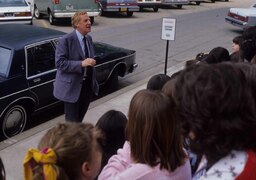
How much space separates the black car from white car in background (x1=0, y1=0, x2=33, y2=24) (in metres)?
7.06

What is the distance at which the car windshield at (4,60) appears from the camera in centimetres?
596

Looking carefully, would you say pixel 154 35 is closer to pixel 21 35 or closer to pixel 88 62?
pixel 21 35

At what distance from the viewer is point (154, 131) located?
7.20ft

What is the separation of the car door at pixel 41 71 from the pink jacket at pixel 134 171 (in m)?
3.96

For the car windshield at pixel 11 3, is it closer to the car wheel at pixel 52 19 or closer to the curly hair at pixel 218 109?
the car wheel at pixel 52 19

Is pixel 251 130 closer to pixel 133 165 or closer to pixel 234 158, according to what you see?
pixel 234 158

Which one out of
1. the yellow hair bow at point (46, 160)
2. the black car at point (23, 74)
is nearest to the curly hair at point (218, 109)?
the yellow hair bow at point (46, 160)

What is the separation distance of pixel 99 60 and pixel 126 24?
9.91m

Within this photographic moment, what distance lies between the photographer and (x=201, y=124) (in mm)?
1678

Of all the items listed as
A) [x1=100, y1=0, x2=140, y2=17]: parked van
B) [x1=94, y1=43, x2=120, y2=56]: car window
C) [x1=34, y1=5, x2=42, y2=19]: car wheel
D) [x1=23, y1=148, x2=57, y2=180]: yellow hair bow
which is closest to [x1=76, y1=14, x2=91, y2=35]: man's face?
[x1=94, y1=43, x2=120, y2=56]: car window

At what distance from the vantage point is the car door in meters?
6.19

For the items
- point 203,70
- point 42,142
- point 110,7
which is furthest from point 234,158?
point 110,7

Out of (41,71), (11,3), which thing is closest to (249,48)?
(41,71)

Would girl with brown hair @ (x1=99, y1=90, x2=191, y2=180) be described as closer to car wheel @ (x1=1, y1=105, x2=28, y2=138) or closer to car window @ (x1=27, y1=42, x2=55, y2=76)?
car wheel @ (x1=1, y1=105, x2=28, y2=138)
